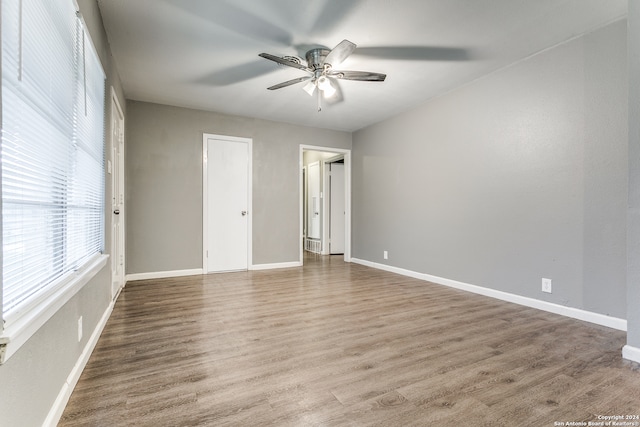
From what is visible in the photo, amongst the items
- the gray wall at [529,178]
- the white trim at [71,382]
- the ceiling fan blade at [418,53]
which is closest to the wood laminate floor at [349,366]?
the white trim at [71,382]

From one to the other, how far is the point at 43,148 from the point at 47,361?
0.91m

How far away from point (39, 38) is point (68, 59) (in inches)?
18.2

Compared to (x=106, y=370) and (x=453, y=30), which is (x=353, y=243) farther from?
(x=106, y=370)

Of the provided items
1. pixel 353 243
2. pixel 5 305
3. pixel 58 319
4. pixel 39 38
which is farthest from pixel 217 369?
pixel 353 243

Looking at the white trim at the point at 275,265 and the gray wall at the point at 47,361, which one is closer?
the gray wall at the point at 47,361

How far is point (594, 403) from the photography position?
151cm

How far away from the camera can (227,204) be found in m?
4.82

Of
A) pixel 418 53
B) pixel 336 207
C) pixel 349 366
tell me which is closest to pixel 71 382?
pixel 349 366

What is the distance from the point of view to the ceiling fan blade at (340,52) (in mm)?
2373

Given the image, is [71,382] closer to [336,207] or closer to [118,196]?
[118,196]

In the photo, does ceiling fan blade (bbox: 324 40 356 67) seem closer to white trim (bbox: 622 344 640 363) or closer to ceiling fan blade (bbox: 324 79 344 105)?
ceiling fan blade (bbox: 324 79 344 105)

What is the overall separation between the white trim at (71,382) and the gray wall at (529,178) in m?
3.69

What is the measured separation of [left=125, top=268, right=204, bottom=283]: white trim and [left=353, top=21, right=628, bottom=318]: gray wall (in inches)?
125

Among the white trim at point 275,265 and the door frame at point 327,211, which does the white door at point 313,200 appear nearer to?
the door frame at point 327,211
